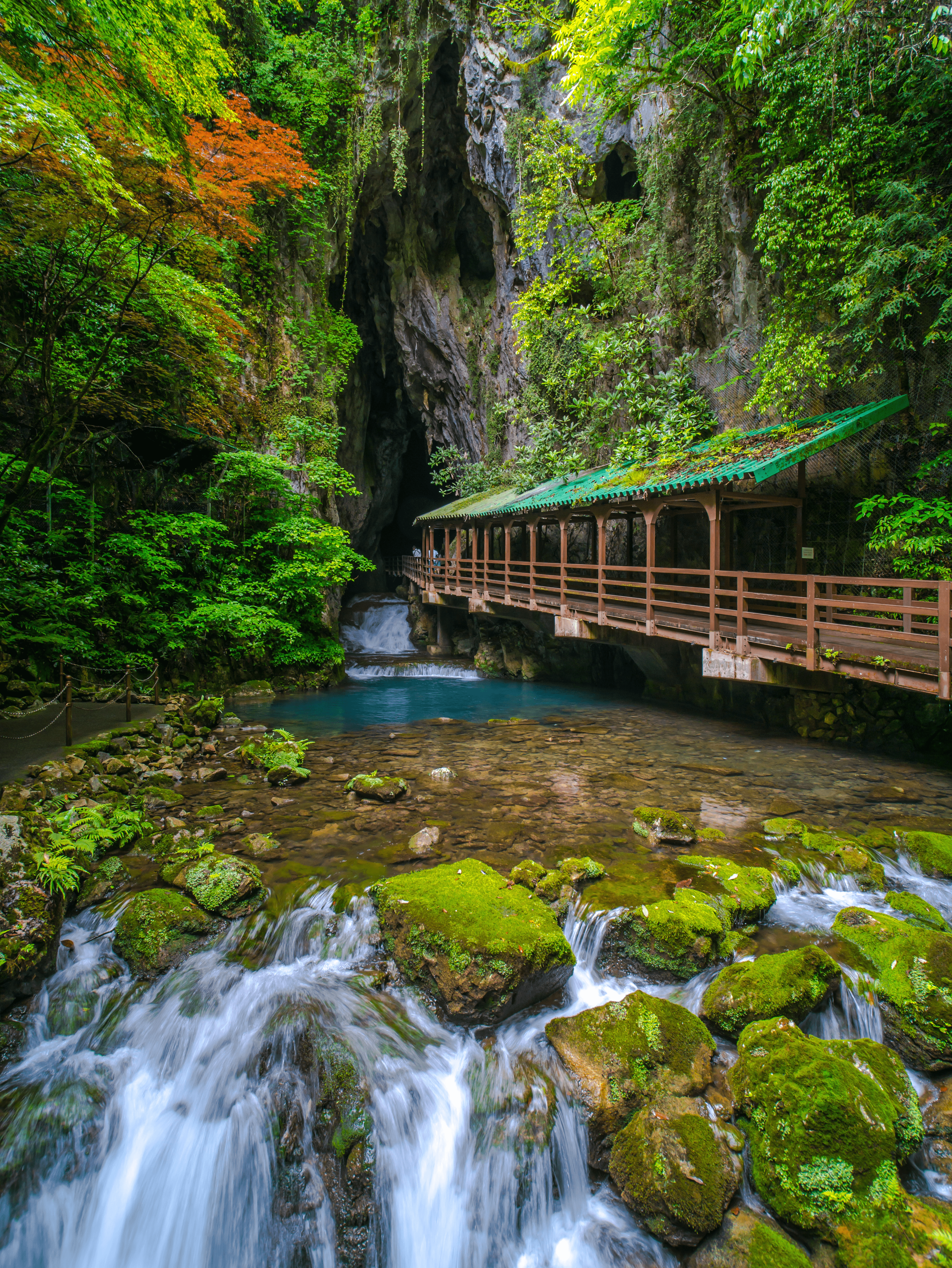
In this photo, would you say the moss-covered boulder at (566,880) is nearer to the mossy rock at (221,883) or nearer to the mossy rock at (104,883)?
the mossy rock at (221,883)

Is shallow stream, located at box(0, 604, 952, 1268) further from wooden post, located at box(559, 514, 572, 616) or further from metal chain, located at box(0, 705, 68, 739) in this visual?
wooden post, located at box(559, 514, 572, 616)

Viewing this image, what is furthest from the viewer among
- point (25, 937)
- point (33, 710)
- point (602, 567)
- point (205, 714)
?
point (602, 567)

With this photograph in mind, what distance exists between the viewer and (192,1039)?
394 cm

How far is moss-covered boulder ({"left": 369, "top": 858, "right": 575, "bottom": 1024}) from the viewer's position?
13.0 ft

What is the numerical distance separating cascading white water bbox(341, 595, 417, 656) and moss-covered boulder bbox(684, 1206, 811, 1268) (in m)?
20.4

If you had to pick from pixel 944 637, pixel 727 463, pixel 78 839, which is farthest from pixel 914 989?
pixel 727 463

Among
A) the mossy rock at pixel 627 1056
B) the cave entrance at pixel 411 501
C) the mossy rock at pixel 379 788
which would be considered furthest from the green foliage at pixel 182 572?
the cave entrance at pixel 411 501

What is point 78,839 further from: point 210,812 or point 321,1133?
point 321,1133

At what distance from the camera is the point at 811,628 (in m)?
7.39

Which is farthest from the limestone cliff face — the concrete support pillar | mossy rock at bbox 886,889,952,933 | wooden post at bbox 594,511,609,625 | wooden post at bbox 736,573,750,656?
mossy rock at bbox 886,889,952,933

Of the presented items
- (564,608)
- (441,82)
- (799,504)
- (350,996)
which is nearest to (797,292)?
(799,504)

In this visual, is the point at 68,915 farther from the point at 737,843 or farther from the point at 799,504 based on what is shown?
the point at 799,504

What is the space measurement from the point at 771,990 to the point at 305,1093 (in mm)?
3053

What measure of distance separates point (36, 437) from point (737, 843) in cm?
926
